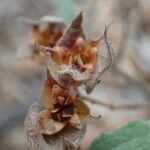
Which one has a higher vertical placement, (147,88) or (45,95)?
(45,95)

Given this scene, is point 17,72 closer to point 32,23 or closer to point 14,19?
point 14,19

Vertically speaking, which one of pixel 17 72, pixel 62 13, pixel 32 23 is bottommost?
pixel 17 72

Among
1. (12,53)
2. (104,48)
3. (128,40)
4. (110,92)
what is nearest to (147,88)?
(128,40)

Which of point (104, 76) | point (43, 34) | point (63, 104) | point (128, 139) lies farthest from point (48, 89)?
point (104, 76)

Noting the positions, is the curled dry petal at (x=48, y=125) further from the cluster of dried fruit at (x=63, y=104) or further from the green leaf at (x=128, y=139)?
the green leaf at (x=128, y=139)

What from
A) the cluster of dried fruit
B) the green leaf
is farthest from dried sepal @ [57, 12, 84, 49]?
the green leaf

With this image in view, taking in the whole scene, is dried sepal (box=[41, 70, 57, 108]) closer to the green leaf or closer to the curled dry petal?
the curled dry petal
